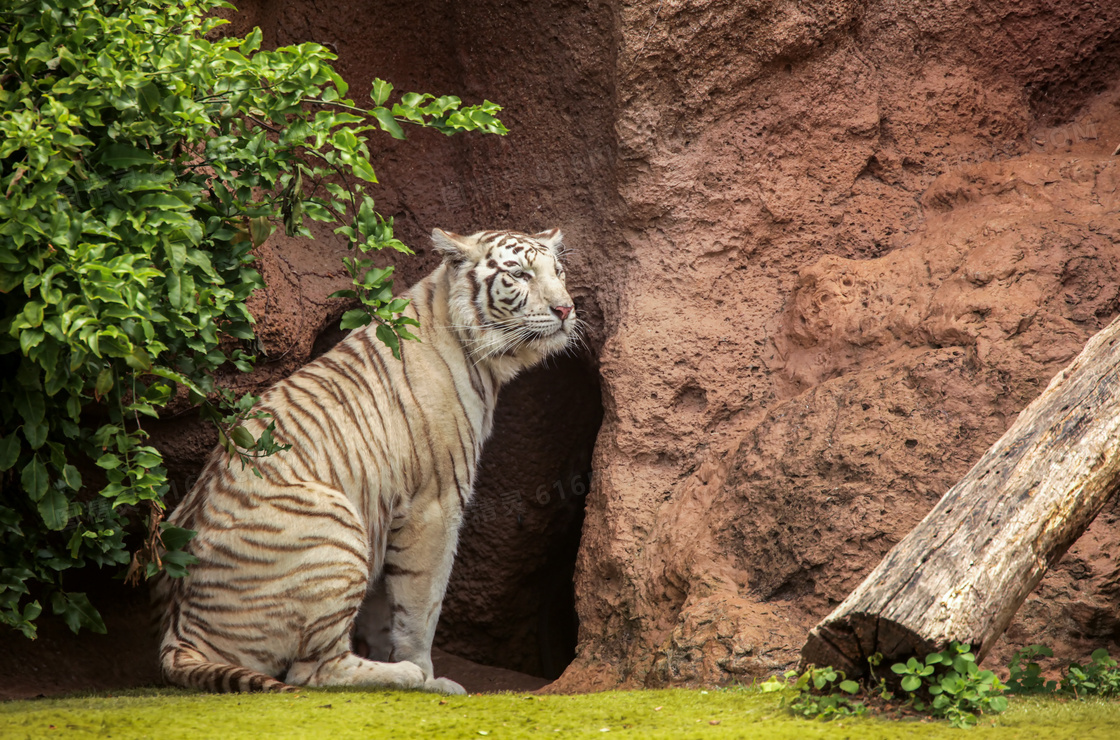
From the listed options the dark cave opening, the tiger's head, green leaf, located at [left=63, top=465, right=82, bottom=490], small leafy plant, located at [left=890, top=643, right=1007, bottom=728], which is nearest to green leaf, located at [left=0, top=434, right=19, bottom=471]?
green leaf, located at [left=63, top=465, right=82, bottom=490]

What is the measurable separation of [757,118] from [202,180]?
9.58ft

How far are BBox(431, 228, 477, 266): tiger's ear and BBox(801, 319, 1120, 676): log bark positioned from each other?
A: 2.99m

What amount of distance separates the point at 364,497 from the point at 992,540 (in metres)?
2.96

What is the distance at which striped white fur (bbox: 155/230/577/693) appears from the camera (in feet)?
14.0

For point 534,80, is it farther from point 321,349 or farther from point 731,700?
point 731,700

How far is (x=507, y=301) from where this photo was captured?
5.24 m

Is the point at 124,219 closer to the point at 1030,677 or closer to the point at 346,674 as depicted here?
the point at 346,674

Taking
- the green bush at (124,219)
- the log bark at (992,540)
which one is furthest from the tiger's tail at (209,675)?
the log bark at (992,540)

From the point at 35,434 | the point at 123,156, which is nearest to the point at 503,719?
the point at 35,434

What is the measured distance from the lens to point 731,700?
3.41 m

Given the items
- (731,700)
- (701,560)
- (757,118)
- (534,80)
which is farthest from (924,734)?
(534,80)

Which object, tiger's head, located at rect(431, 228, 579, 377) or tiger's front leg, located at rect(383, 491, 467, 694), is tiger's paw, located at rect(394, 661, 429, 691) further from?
tiger's head, located at rect(431, 228, 579, 377)

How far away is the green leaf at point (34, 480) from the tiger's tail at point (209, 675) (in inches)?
41.1

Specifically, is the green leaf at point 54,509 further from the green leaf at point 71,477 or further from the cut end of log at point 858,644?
the cut end of log at point 858,644
